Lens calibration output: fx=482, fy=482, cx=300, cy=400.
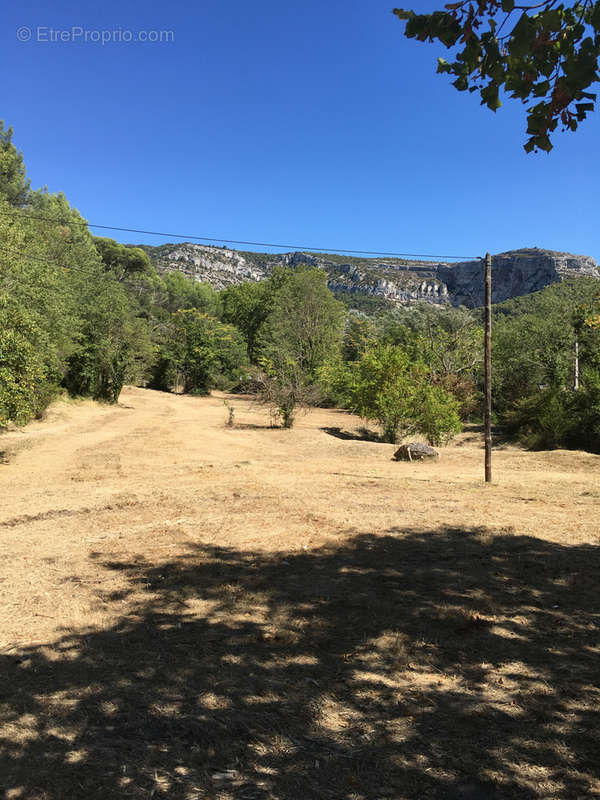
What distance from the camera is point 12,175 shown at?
3578 centimetres

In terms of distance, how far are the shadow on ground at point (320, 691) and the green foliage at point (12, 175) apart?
3897 centimetres

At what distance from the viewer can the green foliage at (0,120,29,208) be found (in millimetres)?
34500

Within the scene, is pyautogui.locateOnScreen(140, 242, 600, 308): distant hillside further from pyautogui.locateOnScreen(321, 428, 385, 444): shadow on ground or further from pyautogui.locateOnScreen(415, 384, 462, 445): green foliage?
pyautogui.locateOnScreen(415, 384, 462, 445): green foliage

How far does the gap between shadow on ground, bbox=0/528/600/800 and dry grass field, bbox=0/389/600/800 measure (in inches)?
0.5

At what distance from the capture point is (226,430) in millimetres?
21734

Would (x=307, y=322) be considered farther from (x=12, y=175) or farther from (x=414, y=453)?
(x=414, y=453)

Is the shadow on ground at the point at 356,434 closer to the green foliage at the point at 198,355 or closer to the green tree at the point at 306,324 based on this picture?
the green tree at the point at 306,324

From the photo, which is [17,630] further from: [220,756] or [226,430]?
[226,430]

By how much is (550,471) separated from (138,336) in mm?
26070

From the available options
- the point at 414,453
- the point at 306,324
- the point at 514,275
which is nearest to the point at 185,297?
the point at 306,324

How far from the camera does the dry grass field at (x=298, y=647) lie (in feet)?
8.25

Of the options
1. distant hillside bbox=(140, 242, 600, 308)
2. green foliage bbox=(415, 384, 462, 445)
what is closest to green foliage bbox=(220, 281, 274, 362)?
green foliage bbox=(415, 384, 462, 445)

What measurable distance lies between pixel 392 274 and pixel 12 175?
5687 inches

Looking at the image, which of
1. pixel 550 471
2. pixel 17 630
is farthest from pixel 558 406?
pixel 17 630
